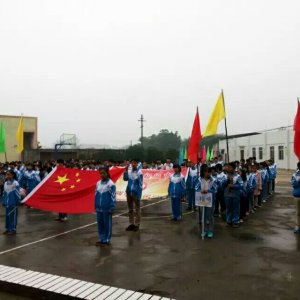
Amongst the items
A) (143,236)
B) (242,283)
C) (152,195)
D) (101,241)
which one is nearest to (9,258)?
(101,241)

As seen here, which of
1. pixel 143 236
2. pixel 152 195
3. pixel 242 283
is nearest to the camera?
pixel 242 283

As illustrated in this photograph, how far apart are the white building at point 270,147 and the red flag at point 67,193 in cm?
3944

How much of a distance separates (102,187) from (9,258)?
2277mm

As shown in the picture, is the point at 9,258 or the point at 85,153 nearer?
the point at 9,258

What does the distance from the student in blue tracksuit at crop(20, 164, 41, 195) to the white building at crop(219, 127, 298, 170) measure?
35898 millimetres

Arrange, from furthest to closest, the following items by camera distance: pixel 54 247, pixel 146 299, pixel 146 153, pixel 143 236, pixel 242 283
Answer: pixel 146 153, pixel 143 236, pixel 54 247, pixel 242 283, pixel 146 299

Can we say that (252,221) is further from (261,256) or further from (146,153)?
(146,153)

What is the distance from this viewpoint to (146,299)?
5.20m

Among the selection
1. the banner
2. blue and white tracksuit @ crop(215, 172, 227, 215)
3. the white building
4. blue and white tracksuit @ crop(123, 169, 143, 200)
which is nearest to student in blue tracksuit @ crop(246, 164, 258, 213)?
blue and white tracksuit @ crop(215, 172, 227, 215)

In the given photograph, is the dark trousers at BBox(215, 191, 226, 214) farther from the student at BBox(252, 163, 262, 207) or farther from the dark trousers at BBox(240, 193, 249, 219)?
the student at BBox(252, 163, 262, 207)

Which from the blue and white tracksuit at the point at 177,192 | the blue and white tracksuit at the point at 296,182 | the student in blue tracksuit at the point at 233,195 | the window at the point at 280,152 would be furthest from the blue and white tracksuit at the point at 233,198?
the window at the point at 280,152

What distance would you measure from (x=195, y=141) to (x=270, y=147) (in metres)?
41.7

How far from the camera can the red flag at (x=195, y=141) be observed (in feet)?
39.1

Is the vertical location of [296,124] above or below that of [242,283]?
above
